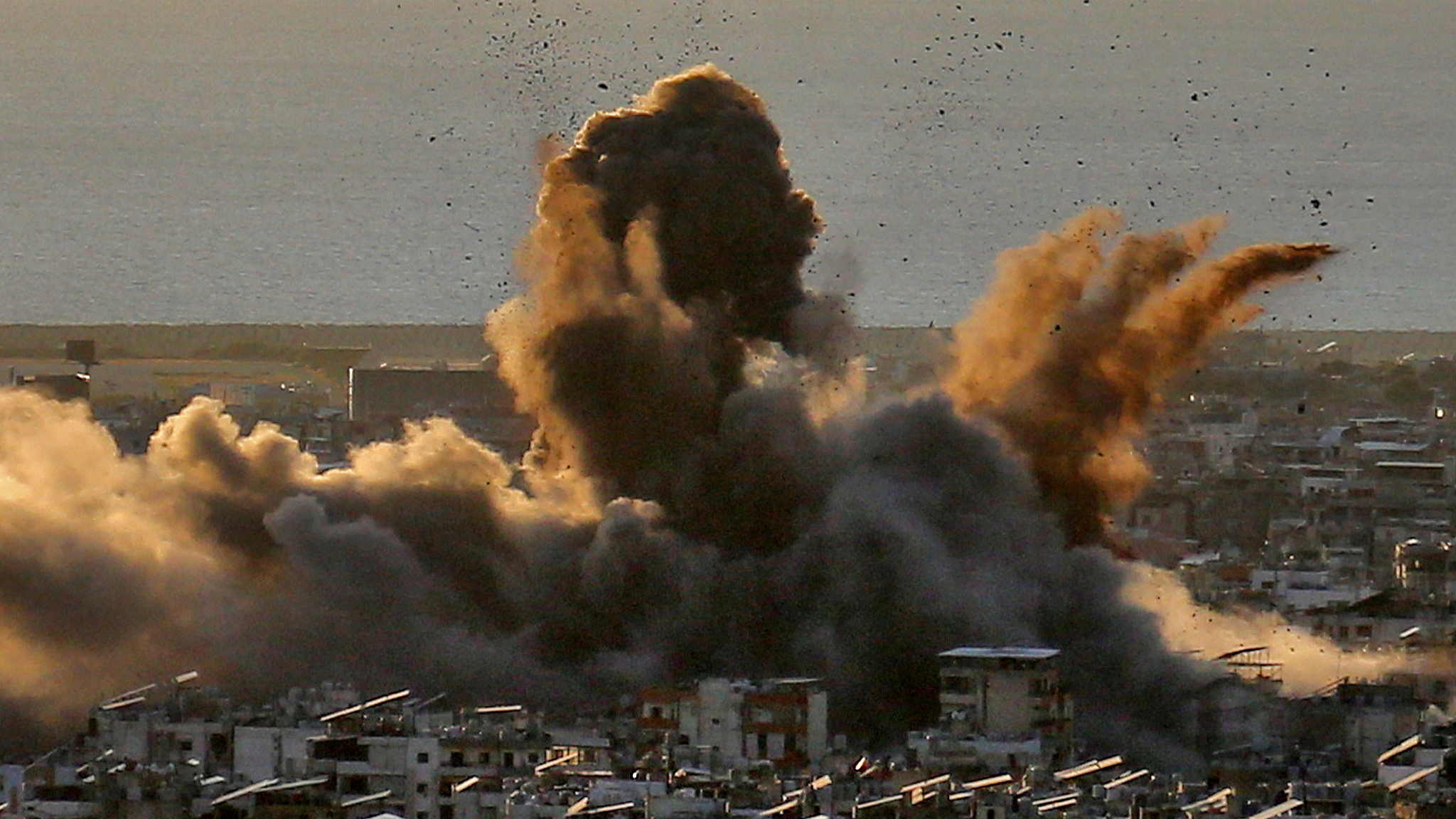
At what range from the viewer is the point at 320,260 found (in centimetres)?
17325

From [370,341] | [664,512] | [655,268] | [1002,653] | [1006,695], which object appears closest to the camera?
[1006,695]

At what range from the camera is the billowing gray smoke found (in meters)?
53.1

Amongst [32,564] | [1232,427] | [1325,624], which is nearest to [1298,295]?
[1232,427]

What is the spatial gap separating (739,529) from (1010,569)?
2.86 meters

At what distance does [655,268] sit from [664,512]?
2896mm

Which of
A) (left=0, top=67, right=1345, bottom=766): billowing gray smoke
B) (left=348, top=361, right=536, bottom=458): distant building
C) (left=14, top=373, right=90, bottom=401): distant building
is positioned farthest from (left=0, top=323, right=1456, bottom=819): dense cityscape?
(left=14, top=373, right=90, bottom=401): distant building

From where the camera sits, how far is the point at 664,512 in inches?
2146

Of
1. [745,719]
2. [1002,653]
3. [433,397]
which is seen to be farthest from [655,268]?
[433,397]

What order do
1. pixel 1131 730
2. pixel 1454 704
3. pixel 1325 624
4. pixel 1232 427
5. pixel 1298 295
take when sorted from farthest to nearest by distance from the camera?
pixel 1298 295 < pixel 1232 427 < pixel 1325 624 < pixel 1454 704 < pixel 1131 730

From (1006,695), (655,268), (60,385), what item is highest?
(60,385)

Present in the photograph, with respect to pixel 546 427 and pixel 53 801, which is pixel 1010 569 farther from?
pixel 53 801

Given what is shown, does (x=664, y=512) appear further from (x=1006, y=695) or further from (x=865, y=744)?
(x=1006, y=695)

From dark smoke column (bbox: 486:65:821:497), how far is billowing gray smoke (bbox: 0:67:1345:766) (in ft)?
0.12

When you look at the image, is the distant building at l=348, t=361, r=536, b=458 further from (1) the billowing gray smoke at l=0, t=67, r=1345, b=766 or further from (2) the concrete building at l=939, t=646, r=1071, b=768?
(2) the concrete building at l=939, t=646, r=1071, b=768
